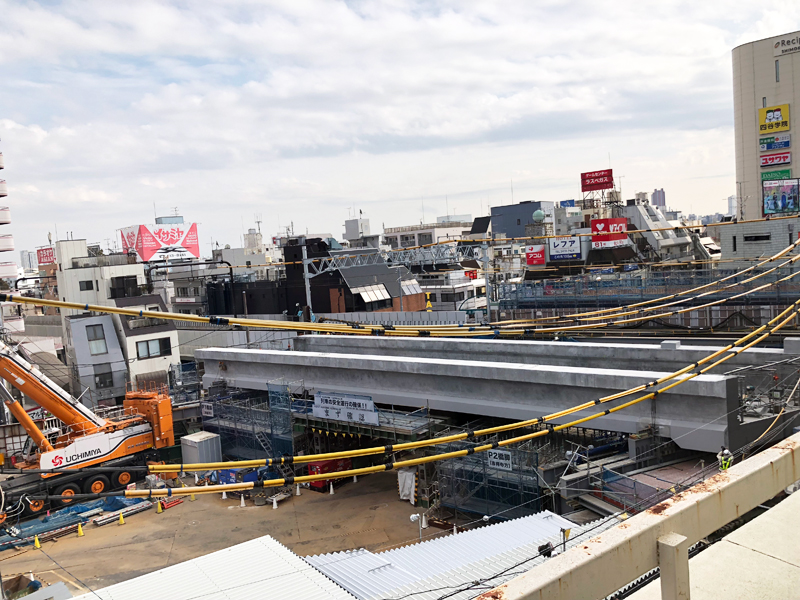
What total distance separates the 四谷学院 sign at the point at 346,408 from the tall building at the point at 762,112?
1868 inches

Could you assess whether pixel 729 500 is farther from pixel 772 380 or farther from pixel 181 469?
pixel 772 380

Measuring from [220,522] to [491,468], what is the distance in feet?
31.7

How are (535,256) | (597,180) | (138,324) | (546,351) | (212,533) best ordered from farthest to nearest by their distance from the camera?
(597,180) < (535,256) < (138,324) < (546,351) < (212,533)

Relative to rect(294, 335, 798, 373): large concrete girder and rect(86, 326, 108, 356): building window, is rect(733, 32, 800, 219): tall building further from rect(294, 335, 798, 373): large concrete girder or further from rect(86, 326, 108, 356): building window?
rect(86, 326, 108, 356): building window

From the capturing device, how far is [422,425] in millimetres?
20469

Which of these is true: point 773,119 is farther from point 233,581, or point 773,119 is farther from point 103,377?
point 233,581

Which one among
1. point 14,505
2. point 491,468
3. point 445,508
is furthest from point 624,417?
point 14,505

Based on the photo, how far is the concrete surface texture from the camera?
404 centimetres

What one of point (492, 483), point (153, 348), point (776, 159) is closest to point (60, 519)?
point (492, 483)

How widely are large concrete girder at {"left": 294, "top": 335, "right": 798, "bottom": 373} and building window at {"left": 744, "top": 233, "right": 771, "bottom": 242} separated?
2890 centimetres

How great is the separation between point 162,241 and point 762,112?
6486 centimetres

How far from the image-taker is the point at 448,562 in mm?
10781

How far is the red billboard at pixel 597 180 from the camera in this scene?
7231 centimetres

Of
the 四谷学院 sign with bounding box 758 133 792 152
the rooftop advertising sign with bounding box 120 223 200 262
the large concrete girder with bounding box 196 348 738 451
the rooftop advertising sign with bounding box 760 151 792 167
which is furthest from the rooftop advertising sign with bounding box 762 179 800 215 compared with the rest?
the rooftop advertising sign with bounding box 120 223 200 262
